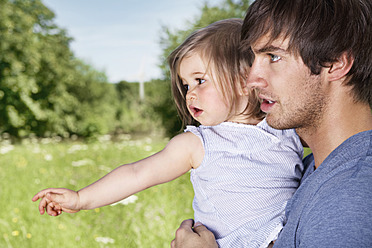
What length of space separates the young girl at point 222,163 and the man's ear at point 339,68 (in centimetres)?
40

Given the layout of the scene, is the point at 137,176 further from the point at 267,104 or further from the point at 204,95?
the point at 267,104

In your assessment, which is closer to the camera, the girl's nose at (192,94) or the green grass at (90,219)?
the girl's nose at (192,94)

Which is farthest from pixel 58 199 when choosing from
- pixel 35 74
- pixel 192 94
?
pixel 35 74

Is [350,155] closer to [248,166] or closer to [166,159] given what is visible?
[248,166]

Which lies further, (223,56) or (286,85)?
(223,56)

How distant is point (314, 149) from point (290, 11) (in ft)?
1.51

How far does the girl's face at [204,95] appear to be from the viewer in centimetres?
168

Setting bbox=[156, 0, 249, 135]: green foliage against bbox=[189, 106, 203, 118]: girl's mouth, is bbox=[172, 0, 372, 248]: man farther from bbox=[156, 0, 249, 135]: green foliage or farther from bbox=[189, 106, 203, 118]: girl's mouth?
bbox=[156, 0, 249, 135]: green foliage

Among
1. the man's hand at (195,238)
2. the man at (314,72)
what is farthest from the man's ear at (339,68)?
the man's hand at (195,238)

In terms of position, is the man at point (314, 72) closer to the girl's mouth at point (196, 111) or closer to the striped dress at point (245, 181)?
the striped dress at point (245, 181)

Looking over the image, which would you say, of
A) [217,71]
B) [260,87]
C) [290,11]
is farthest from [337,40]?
[217,71]

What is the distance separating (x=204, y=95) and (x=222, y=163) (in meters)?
0.31

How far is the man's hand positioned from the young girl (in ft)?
0.24

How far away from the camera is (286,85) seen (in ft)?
4.14
